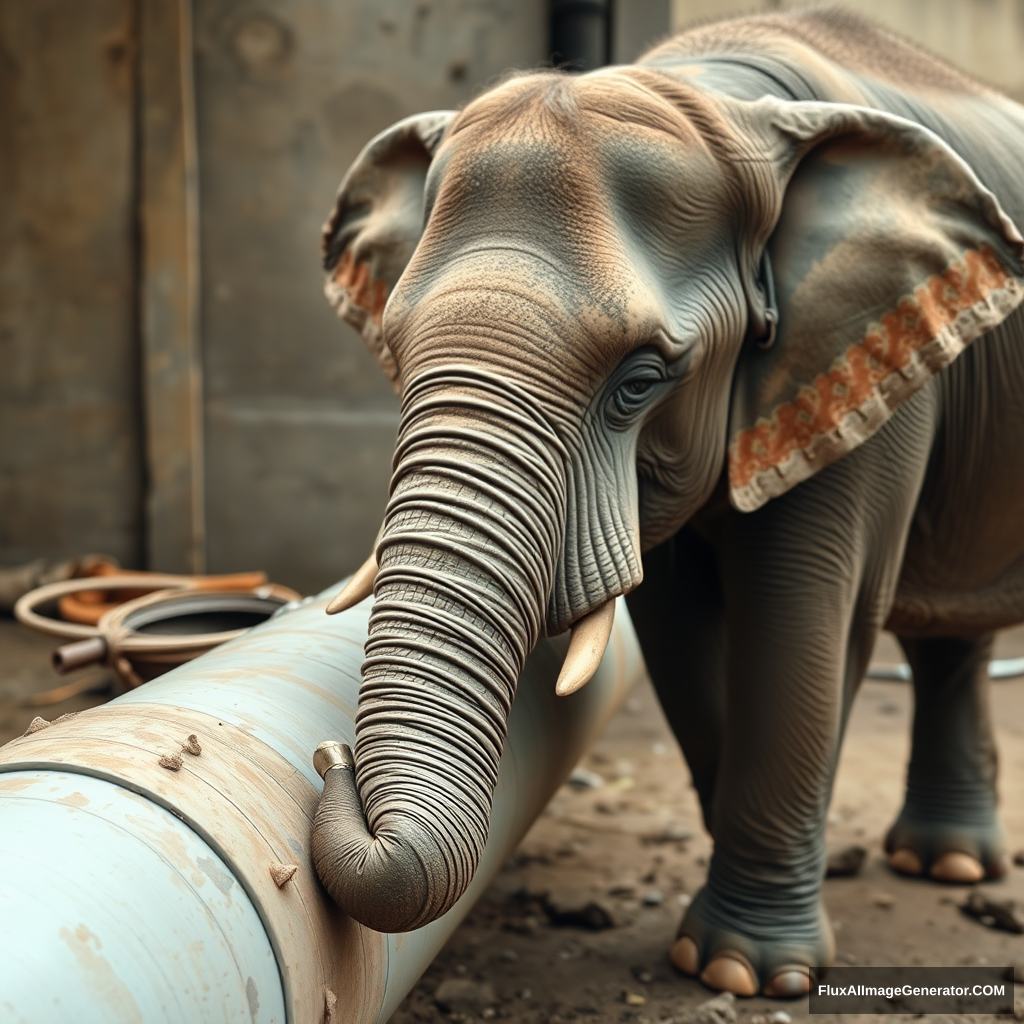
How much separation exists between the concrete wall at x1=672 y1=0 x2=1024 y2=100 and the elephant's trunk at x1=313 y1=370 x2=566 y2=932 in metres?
7.74

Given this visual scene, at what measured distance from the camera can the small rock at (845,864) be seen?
3785 mm

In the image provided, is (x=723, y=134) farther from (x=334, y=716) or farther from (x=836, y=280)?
(x=334, y=716)

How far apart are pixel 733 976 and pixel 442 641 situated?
149 cm

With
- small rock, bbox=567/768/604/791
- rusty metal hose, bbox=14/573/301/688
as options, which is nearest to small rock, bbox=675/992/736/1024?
rusty metal hose, bbox=14/573/301/688

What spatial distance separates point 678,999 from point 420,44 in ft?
17.3

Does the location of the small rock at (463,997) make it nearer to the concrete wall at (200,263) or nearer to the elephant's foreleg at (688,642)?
the elephant's foreleg at (688,642)

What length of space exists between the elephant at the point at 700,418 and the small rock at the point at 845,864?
2.09ft

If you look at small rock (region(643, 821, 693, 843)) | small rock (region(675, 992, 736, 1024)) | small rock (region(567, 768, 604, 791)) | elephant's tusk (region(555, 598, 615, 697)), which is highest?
elephant's tusk (region(555, 598, 615, 697))

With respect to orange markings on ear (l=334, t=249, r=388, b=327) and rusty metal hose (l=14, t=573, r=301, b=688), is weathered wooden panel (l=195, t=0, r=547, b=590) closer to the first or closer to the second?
rusty metal hose (l=14, t=573, r=301, b=688)

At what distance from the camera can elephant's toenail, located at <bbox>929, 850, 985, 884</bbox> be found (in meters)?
3.75

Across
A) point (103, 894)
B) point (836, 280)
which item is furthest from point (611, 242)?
point (103, 894)

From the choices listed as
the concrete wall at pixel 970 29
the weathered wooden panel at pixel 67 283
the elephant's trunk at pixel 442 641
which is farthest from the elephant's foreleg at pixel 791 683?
the concrete wall at pixel 970 29

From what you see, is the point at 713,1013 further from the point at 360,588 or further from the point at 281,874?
the point at 281,874

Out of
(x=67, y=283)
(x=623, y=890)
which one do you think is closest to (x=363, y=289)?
(x=623, y=890)
